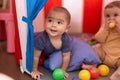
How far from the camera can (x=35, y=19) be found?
127 cm

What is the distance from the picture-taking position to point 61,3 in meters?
1.34

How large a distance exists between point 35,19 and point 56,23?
0.90 ft

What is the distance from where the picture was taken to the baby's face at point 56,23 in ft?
3.31

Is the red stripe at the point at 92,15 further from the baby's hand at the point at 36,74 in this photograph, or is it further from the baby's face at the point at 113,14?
the baby's hand at the point at 36,74

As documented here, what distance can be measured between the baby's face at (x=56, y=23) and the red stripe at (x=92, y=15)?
1.27 feet

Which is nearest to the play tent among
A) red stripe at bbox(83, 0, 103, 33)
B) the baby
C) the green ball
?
red stripe at bbox(83, 0, 103, 33)

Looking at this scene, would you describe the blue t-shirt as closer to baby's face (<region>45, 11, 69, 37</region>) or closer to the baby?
baby's face (<region>45, 11, 69, 37</region>)

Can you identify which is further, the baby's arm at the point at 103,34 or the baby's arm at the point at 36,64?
the baby's arm at the point at 103,34

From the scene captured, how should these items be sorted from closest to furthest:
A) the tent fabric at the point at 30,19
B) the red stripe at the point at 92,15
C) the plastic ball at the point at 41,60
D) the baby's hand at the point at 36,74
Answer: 1. the tent fabric at the point at 30,19
2. the baby's hand at the point at 36,74
3. the plastic ball at the point at 41,60
4. the red stripe at the point at 92,15

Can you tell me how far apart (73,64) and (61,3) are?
408 mm

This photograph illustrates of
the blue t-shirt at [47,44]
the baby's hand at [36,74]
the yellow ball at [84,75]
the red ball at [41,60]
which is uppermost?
the blue t-shirt at [47,44]

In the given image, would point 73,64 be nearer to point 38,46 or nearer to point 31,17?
point 38,46

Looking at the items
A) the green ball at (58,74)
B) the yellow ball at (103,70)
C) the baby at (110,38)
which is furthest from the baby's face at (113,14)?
the green ball at (58,74)

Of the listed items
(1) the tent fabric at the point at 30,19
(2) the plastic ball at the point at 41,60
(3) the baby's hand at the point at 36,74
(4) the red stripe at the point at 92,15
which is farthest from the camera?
(4) the red stripe at the point at 92,15
